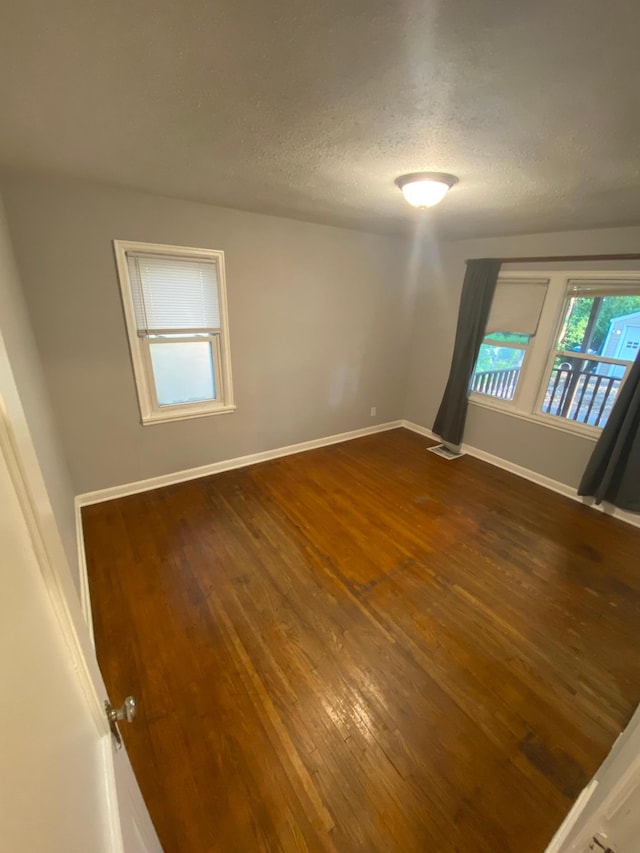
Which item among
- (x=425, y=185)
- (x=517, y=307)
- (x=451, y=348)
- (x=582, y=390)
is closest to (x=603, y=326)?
(x=582, y=390)

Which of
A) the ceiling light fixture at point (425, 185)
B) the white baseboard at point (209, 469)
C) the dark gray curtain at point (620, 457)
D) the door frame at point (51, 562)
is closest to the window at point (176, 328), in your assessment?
the white baseboard at point (209, 469)

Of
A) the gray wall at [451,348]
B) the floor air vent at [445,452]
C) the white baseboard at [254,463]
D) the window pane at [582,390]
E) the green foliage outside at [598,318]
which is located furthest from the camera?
the floor air vent at [445,452]

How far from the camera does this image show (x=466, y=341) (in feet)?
12.3

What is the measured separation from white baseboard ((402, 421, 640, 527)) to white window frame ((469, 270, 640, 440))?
518 millimetres

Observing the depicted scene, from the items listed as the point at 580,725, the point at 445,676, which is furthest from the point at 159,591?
the point at 580,725

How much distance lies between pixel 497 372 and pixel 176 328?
3.32m

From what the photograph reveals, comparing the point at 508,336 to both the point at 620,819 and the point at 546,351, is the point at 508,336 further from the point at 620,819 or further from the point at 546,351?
the point at 620,819

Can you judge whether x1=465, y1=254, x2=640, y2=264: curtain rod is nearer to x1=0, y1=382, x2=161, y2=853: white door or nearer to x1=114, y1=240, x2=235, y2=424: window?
x1=114, y1=240, x2=235, y2=424: window

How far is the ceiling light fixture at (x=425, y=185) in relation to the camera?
5.89ft

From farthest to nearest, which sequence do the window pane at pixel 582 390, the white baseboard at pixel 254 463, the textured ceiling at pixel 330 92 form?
the window pane at pixel 582 390 < the white baseboard at pixel 254 463 < the textured ceiling at pixel 330 92

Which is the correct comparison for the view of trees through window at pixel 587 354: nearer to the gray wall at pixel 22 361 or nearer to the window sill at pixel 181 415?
the window sill at pixel 181 415

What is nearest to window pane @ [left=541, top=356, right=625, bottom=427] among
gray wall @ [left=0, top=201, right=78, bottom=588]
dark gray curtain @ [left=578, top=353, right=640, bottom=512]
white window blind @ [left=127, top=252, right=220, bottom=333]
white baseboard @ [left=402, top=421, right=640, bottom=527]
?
dark gray curtain @ [left=578, top=353, right=640, bottom=512]

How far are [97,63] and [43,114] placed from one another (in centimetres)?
52

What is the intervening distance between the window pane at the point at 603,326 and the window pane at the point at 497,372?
485mm
